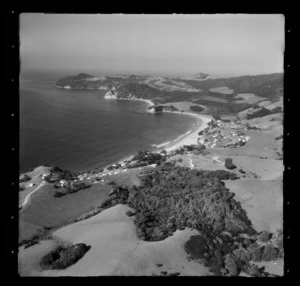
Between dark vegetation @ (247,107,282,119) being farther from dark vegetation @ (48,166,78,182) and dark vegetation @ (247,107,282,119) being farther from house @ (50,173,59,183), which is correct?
house @ (50,173,59,183)

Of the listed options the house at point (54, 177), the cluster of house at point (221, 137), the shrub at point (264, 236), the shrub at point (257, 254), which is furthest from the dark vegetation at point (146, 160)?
the shrub at point (257, 254)

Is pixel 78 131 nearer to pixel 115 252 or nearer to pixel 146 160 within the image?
pixel 146 160

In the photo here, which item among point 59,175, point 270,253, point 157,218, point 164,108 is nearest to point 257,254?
point 270,253

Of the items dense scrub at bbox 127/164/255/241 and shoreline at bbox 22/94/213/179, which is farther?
shoreline at bbox 22/94/213/179

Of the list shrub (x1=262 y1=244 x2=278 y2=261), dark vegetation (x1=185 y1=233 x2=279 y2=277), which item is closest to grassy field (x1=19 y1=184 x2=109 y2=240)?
dark vegetation (x1=185 y1=233 x2=279 y2=277)
